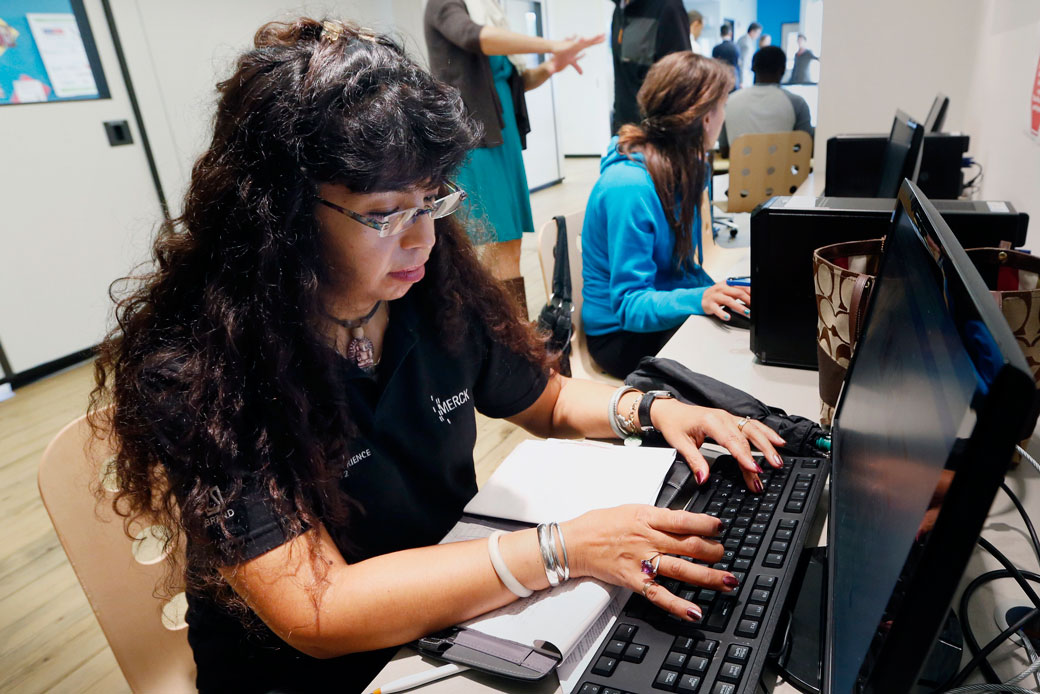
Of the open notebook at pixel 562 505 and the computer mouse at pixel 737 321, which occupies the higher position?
the open notebook at pixel 562 505

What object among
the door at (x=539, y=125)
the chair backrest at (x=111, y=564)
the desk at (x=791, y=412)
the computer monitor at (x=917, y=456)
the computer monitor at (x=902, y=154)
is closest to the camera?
the computer monitor at (x=917, y=456)

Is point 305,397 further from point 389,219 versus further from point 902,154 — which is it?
point 902,154

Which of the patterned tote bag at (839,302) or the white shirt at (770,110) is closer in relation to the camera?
the patterned tote bag at (839,302)

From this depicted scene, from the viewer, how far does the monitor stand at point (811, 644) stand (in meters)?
0.57

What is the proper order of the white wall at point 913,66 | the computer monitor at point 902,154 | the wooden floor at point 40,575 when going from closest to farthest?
the computer monitor at point 902,154
the wooden floor at point 40,575
the white wall at point 913,66

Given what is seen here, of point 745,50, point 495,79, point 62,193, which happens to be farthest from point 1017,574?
point 745,50

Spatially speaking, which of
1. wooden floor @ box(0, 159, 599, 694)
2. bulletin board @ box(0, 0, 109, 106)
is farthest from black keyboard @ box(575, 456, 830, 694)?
bulletin board @ box(0, 0, 109, 106)

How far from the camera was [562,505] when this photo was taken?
0.87 m

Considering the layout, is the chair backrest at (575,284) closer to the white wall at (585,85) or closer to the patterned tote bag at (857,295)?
the patterned tote bag at (857,295)

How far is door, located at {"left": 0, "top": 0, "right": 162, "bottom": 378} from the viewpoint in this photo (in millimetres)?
A: 3164

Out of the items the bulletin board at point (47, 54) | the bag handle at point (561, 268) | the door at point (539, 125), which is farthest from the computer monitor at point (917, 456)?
the door at point (539, 125)

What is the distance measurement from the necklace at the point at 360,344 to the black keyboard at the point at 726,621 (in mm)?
479

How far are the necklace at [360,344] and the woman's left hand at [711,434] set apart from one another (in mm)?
428

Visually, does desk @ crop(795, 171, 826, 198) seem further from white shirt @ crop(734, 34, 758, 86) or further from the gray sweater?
white shirt @ crop(734, 34, 758, 86)
